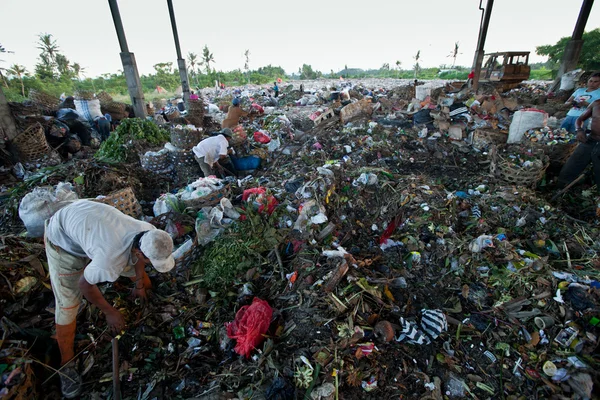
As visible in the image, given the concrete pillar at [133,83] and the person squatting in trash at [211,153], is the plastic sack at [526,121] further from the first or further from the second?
the concrete pillar at [133,83]

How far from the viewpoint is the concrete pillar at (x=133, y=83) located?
828 cm

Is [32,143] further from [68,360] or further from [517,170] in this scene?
[517,170]

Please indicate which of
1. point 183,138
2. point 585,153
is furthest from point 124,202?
point 585,153

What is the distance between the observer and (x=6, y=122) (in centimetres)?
571

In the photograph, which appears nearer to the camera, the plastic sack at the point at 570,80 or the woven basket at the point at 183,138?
the woven basket at the point at 183,138

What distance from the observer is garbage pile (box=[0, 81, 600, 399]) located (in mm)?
2059

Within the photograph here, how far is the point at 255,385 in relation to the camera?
200 centimetres

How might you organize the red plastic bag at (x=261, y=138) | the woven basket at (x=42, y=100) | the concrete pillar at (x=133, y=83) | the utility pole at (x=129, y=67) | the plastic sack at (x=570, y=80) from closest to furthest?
the red plastic bag at (x=261, y=138) < the woven basket at (x=42, y=100) < the utility pole at (x=129, y=67) < the concrete pillar at (x=133, y=83) < the plastic sack at (x=570, y=80)

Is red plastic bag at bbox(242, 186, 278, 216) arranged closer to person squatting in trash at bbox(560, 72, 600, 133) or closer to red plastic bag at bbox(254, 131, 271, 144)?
red plastic bag at bbox(254, 131, 271, 144)

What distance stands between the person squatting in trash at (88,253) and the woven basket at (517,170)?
4756 millimetres

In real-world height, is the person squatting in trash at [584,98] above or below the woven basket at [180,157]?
above

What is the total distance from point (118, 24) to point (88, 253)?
876 cm

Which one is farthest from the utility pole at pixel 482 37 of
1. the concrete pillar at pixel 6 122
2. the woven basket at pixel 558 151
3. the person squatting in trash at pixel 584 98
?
the concrete pillar at pixel 6 122

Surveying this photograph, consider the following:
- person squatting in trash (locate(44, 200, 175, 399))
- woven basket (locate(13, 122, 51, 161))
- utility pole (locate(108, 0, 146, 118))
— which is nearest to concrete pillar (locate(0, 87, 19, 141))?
woven basket (locate(13, 122, 51, 161))
